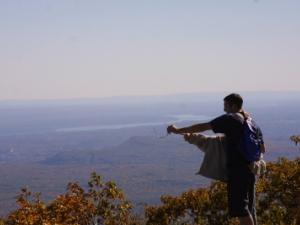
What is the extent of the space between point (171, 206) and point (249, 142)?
467cm

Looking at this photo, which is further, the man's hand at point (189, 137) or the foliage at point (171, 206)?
the foliage at point (171, 206)

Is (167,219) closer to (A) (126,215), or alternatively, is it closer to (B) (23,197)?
(A) (126,215)

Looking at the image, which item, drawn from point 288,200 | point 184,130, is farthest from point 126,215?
point 184,130

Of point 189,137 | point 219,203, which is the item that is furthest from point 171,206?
point 189,137

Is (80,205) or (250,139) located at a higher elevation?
(250,139)

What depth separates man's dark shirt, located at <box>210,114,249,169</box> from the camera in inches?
270

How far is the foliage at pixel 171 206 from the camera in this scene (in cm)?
927

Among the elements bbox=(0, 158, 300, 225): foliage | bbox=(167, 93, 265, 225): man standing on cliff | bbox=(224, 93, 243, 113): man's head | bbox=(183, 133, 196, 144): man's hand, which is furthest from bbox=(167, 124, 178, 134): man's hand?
bbox=(0, 158, 300, 225): foliage

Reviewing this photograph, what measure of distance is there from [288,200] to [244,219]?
179 inches

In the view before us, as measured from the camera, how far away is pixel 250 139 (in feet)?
23.0

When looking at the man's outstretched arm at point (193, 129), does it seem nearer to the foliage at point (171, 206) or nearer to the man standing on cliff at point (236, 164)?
the man standing on cliff at point (236, 164)

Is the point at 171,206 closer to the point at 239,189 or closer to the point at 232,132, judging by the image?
the point at 239,189

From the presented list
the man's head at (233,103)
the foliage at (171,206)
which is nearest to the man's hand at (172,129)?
the man's head at (233,103)

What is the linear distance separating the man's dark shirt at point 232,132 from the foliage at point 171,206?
2815 mm
